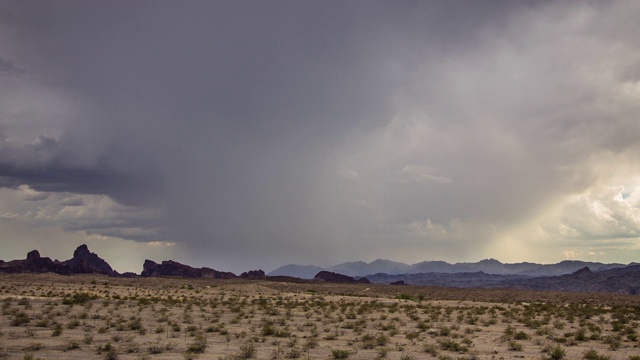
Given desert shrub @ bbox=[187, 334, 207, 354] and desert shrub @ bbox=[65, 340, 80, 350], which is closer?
desert shrub @ bbox=[187, 334, 207, 354]

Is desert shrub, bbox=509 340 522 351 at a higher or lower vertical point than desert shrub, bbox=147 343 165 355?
lower

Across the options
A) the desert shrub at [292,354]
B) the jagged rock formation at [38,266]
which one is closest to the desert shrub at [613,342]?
the desert shrub at [292,354]

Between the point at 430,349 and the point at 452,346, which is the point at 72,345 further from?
the point at 452,346

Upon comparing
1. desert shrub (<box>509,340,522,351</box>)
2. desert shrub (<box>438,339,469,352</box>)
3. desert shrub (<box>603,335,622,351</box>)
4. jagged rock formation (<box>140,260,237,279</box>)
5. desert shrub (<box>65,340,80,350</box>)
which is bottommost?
desert shrub (<box>603,335,622,351</box>)

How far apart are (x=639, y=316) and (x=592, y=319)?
19.1ft

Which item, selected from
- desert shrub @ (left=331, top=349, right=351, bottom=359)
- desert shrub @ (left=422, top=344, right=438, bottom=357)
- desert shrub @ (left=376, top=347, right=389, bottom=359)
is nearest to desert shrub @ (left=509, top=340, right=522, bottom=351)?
desert shrub @ (left=422, top=344, right=438, bottom=357)

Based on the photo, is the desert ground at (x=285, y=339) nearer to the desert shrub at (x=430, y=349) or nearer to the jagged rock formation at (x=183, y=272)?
the desert shrub at (x=430, y=349)

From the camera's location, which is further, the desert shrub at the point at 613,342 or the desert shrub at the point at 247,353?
the desert shrub at the point at 613,342

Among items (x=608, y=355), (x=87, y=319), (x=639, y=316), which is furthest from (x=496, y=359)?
(x=639, y=316)

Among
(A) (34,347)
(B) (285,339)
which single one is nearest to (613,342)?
(B) (285,339)

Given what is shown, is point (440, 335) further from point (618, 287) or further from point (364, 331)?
point (618, 287)

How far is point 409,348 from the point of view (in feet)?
74.7

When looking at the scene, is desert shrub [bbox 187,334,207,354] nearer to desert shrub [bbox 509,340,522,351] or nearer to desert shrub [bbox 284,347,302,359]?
desert shrub [bbox 284,347,302,359]

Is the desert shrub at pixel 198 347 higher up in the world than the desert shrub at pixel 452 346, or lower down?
higher up
